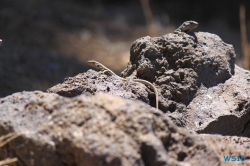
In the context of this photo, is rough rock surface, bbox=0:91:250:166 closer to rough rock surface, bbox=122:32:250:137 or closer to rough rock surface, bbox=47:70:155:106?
rough rock surface, bbox=47:70:155:106

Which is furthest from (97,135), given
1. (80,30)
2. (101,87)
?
(80,30)

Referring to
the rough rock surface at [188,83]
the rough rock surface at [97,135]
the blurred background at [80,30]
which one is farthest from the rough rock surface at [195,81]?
the blurred background at [80,30]

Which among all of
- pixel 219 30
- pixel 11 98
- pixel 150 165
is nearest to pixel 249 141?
pixel 150 165

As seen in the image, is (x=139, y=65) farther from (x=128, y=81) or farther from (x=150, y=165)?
(x=150, y=165)

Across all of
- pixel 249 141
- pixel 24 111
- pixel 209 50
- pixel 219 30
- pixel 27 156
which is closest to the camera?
pixel 27 156

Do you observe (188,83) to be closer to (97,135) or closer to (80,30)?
(97,135)

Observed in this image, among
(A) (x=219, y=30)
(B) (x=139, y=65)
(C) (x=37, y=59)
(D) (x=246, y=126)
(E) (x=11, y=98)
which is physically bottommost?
(D) (x=246, y=126)
